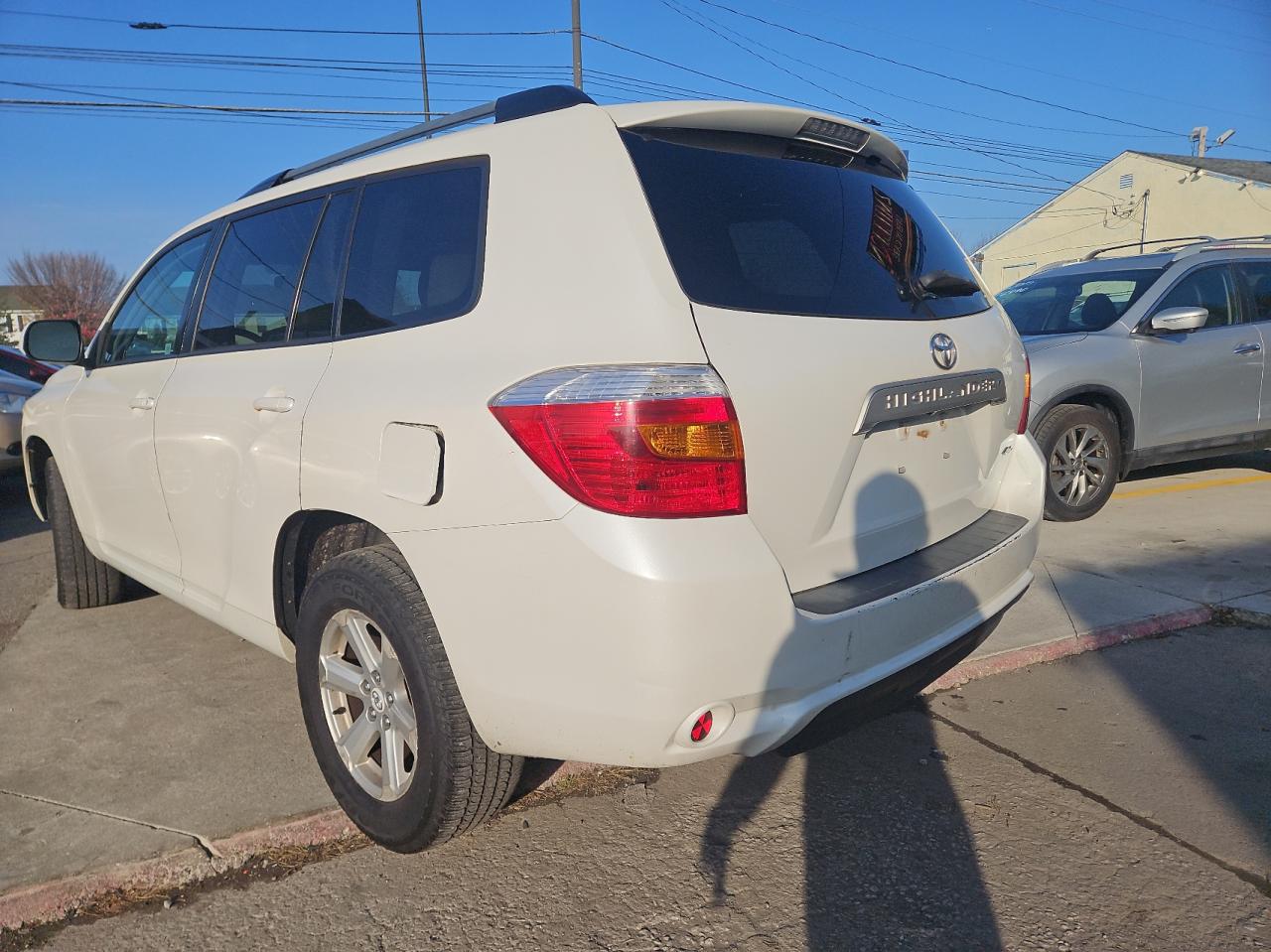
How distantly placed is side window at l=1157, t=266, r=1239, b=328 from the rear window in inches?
184

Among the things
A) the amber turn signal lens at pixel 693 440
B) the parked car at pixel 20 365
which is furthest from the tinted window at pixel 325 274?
the parked car at pixel 20 365

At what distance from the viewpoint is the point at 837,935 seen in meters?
2.26

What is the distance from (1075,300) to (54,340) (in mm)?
6494

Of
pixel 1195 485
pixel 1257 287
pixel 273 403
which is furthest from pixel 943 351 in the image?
pixel 1195 485

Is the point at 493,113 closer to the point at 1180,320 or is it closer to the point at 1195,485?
the point at 1180,320

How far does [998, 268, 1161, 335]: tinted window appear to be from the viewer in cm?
661

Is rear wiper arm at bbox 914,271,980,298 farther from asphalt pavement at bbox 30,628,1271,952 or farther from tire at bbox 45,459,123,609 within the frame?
tire at bbox 45,459,123,609

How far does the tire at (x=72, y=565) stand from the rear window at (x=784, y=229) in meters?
3.68

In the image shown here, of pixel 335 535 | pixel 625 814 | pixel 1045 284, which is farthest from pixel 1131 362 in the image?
pixel 335 535

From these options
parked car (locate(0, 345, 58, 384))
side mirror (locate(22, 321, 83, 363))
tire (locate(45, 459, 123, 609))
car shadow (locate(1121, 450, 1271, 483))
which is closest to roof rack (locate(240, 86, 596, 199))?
side mirror (locate(22, 321, 83, 363))

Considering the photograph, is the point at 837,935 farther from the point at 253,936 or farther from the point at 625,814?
the point at 253,936

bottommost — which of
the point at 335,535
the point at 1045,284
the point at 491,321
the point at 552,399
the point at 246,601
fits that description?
the point at 246,601

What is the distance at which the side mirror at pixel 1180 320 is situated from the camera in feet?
20.5

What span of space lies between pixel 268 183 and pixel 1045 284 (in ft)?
19.3
